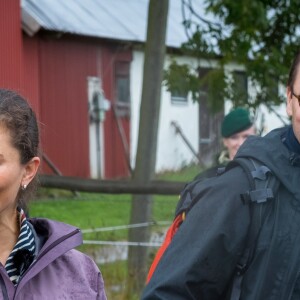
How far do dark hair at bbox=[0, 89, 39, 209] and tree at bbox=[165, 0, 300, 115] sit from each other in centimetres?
524

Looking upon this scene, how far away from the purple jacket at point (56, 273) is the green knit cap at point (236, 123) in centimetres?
324

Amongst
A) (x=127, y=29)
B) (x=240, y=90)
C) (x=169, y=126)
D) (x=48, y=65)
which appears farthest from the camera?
(x=169, y=126)

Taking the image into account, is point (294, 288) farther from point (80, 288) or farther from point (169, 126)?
point (169, 126)

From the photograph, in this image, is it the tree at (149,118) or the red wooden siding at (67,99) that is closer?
the tree at (149,118)

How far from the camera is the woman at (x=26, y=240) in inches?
101

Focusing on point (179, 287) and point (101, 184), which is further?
point (101, 184)

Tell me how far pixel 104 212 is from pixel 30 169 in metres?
9.64

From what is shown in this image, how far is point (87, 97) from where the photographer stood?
59.0 ft

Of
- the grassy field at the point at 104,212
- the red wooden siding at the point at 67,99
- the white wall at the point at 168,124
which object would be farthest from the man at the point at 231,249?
the white wall at the point at 168,124

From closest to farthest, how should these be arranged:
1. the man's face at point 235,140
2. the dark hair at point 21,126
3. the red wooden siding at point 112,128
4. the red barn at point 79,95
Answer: the dark hair at point 21,126 < the man's face at point 235,140 < the red barn at point 79,95 < the red wooden siding at point 112,128

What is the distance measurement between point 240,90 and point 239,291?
227 inches

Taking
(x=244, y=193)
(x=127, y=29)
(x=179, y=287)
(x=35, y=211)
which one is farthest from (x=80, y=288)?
(x=127, y=29)

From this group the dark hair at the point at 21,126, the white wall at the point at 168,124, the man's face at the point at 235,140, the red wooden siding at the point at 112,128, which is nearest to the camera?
the dark hair at the point at 21,126

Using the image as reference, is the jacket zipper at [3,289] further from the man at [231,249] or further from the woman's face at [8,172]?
the man at [231,249]
